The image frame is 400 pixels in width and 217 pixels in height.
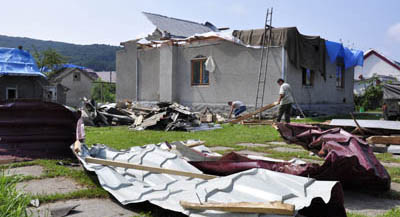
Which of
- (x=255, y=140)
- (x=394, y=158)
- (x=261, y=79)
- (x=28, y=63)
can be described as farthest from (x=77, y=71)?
(x=394, y=158)

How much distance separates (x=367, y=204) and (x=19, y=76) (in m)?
25.2

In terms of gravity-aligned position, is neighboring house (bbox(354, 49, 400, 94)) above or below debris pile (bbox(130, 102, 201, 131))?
above

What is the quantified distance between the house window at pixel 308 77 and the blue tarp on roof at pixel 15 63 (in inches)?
649

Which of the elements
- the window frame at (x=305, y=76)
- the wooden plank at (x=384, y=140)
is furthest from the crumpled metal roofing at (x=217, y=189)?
the window frame at (x=305, y=76)

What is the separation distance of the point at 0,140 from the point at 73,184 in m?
2.31

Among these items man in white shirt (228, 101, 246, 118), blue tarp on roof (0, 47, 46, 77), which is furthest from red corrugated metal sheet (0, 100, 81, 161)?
blue tarp on roof (0, 47, 46, 77)

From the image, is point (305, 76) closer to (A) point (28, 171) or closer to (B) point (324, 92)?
(B) point (324, 92)

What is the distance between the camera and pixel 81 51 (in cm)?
9381

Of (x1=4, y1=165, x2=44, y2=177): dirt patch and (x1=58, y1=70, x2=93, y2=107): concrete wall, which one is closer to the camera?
(x1=4, y1=165, x2=44, y2=177): dirt patch

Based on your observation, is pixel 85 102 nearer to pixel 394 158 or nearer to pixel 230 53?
pixel 230 53

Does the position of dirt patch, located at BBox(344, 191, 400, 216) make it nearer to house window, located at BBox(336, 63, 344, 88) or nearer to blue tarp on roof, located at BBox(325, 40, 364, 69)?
blue tarp on roof, located at BBox(325, 40, 364, 69)

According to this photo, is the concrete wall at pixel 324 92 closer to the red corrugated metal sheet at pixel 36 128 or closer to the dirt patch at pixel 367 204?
the red corrugated metal sheet at pixel 36 128

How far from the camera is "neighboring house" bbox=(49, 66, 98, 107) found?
4162cm

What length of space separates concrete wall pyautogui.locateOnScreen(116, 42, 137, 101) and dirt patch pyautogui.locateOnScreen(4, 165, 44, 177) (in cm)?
1442
